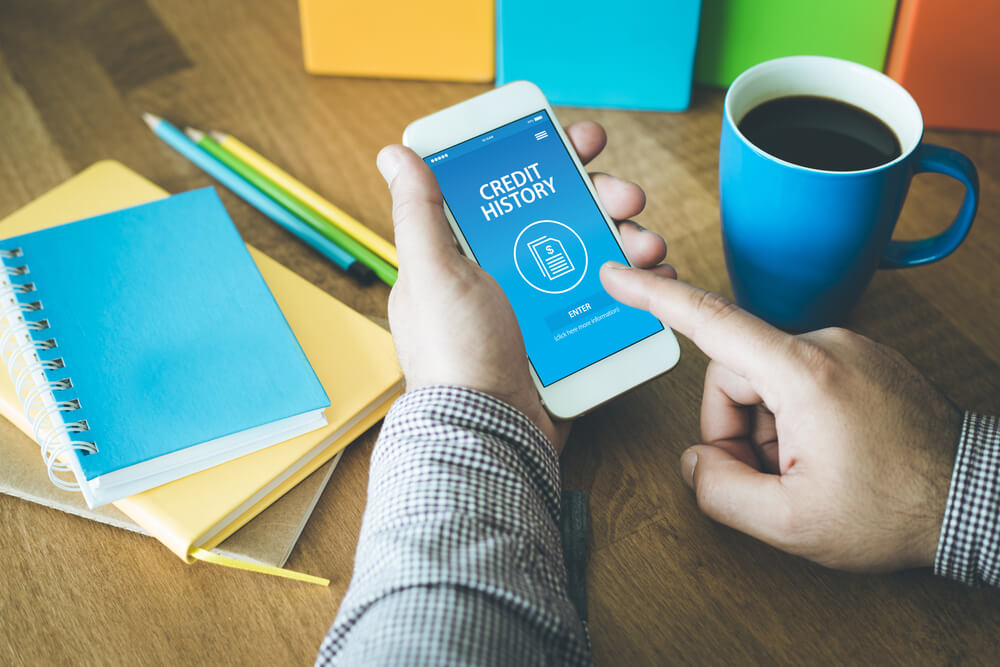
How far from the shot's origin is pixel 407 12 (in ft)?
2.74

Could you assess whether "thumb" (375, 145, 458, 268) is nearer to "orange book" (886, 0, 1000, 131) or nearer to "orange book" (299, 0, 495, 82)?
"orange book" (299, 0, 495, 82)

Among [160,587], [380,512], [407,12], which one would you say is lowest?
[160,587]

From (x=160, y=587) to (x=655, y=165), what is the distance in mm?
576

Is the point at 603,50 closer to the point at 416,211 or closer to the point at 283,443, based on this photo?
the point at 416,211

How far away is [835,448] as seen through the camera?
493mm

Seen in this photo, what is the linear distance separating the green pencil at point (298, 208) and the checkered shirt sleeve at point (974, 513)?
448 millimetres

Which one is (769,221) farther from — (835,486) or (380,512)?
(380,512)

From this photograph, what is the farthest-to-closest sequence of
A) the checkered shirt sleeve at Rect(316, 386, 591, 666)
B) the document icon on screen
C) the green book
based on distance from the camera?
the green book, the document icon on screen, the checkered shirt sleeve at Rect(316, 386, 591, 666)

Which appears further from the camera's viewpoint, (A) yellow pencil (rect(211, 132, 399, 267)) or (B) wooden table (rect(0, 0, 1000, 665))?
(A) yellow pencil (rect(211, 132, 399, 267))

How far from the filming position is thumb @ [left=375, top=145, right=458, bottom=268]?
1.91 feet

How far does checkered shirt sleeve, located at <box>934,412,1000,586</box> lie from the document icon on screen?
0.30m

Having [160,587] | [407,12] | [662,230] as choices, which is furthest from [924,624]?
[407,12]

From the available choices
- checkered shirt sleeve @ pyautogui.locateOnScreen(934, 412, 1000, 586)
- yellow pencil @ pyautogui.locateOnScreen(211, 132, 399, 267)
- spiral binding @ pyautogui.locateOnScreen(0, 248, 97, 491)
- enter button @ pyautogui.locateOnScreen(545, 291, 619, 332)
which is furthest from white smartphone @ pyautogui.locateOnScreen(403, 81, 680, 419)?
spiral binding @ pyautogui.locateOnScreen(0, 248, 97, 491)

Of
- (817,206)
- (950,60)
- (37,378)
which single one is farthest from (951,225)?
(37,378)
